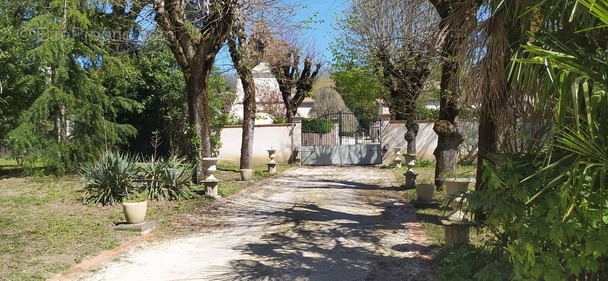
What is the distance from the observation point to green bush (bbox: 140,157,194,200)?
1068 cm

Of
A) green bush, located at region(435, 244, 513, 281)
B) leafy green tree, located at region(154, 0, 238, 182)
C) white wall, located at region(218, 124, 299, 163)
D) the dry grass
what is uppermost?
leafy green tree, located at region(154, 0, 238, 182)

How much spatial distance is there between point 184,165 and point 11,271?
586cm

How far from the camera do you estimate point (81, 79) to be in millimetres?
15867

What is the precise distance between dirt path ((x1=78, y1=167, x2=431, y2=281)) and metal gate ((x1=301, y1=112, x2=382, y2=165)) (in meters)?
10.4

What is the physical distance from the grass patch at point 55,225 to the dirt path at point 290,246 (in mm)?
613

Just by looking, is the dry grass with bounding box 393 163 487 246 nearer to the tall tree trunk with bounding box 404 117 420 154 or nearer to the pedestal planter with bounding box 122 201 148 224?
the pedestal planter with bounding box 122 201 148 224

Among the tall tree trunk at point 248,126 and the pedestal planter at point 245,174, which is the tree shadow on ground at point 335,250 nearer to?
the pedestal planter at point 245,174

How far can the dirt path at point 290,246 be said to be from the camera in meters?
5.54

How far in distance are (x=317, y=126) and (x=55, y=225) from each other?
16.4 m

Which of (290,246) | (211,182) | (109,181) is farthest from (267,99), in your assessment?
(290,246)

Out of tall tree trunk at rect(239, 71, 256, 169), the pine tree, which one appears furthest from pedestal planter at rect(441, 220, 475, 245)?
the pine tree

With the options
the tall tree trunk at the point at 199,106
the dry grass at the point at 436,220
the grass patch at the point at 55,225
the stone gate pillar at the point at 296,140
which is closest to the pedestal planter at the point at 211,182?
the grass patch at the point at 55,225

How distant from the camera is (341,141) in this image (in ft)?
77.9

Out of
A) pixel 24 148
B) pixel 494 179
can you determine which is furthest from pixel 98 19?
pixel 494 179
